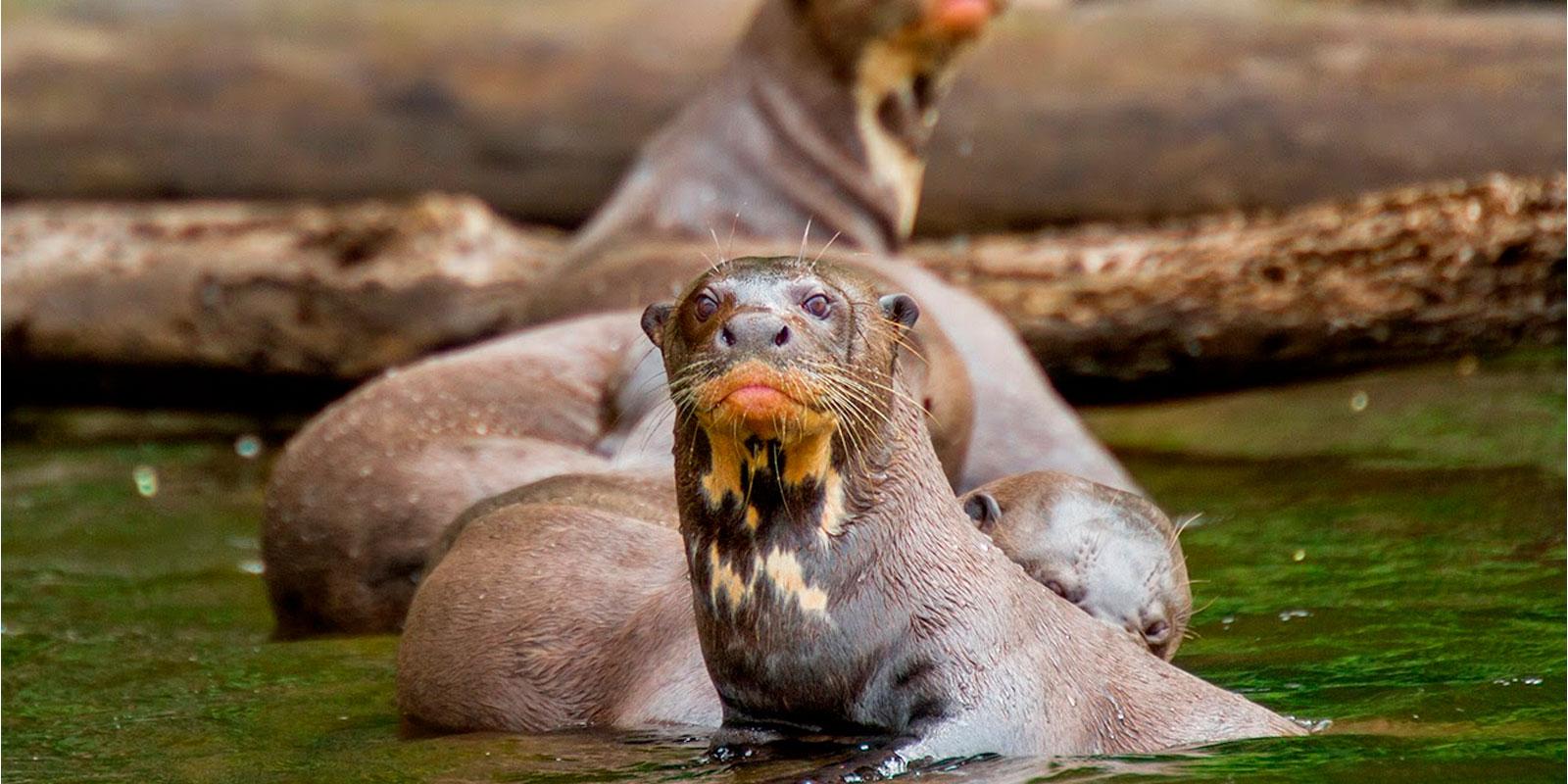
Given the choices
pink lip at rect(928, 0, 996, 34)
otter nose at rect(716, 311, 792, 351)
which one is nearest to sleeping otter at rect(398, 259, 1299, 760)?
otter nose at rect(716, 311, 792, 351)

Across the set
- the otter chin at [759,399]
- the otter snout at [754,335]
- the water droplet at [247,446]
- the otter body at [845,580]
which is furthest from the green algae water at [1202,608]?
the otter snout at [754,335]

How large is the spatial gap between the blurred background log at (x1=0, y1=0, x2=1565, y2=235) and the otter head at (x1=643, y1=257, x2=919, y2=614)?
18.3 feet

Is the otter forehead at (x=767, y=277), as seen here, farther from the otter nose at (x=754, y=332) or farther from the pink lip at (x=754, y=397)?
the pink lip at (x=754, y=397)

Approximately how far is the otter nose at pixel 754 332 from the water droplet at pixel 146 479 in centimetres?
504

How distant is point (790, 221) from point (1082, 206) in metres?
1.62

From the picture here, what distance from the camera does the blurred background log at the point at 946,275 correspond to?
23.5 feet

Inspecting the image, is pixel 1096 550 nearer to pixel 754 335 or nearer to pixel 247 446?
pixel 754 335

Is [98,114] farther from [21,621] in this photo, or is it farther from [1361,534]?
[1361,534]

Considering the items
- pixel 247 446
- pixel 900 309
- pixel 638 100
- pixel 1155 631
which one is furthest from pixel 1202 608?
pixel 638 100

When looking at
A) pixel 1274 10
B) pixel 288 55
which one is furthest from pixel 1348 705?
pixel 288 55

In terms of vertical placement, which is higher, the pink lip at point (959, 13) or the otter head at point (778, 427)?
the pink lip at point (959, 13)

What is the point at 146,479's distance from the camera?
28.5 feet

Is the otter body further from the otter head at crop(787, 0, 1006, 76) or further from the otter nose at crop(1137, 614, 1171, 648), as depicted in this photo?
the otter head at crop(787, 0, 1006, 76)

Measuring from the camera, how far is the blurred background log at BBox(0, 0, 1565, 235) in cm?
933
